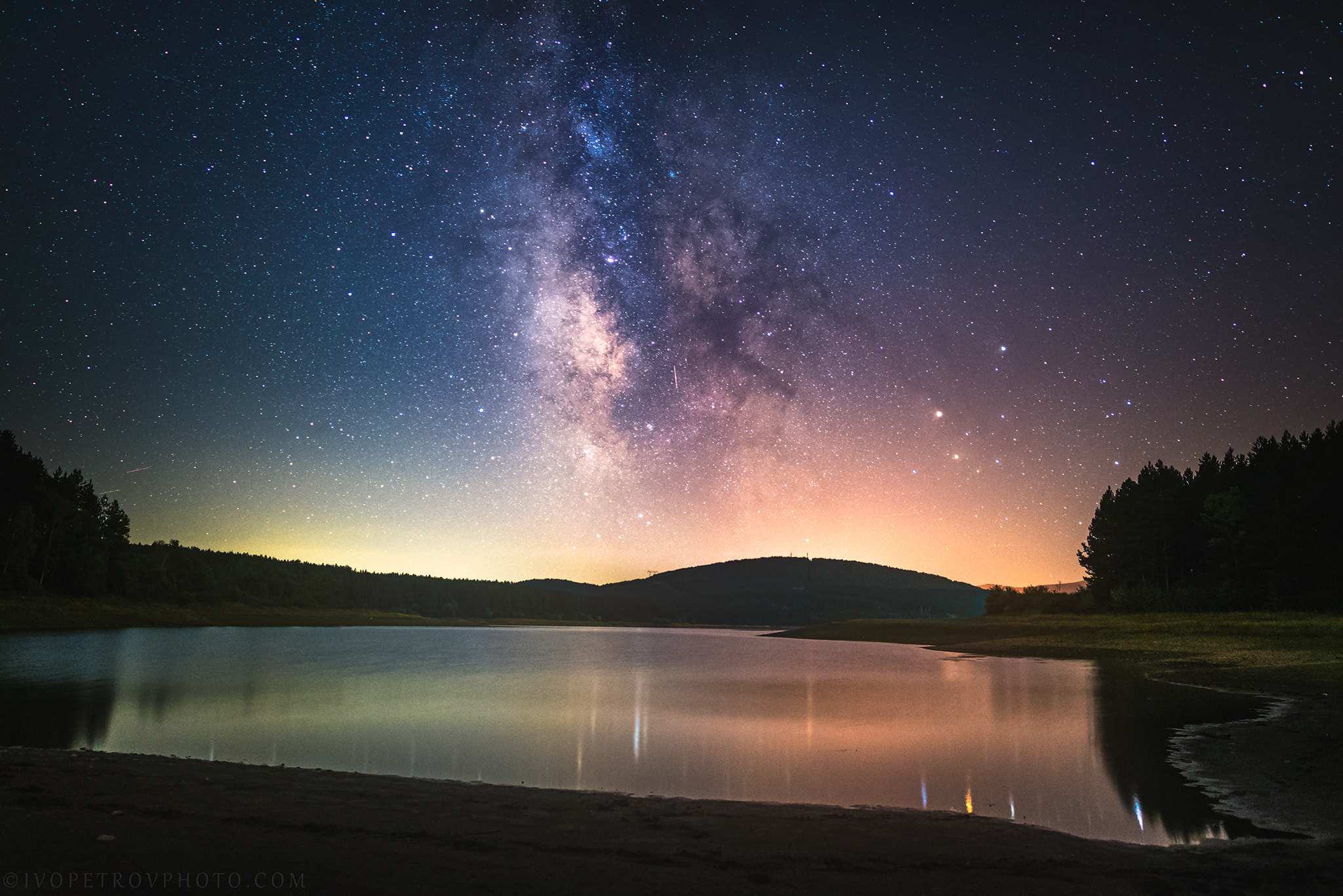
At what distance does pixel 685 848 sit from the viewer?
858cm

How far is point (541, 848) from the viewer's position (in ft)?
27.1

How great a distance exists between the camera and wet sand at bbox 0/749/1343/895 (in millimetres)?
6855

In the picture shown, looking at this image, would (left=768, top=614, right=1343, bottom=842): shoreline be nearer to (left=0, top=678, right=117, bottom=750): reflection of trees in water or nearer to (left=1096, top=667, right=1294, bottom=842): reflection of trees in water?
(left=1096, top=667, right=1294, bottom=842): reflection of trees in water

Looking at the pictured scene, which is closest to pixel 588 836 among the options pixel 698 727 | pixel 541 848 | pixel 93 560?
pixel 541 848

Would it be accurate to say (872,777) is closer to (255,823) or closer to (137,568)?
(255,823)

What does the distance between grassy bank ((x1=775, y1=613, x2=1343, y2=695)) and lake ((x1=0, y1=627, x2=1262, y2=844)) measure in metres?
2.98

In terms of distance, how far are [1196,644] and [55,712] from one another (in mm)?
52296

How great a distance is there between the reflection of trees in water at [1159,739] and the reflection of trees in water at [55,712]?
74.4ft

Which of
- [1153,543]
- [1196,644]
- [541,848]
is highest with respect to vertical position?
[1153,543]

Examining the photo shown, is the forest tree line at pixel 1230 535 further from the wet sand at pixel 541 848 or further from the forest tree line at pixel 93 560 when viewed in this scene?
the forest tree line at pixel 93 560

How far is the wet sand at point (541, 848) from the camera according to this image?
6.86 m

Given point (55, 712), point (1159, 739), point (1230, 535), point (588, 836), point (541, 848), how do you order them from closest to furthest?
point (541, 848)
point (588, 836)
point (1159, 739)
point (55, 712)
point (1230, 535)

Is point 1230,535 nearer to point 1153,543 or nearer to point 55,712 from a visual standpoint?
point 1153,543

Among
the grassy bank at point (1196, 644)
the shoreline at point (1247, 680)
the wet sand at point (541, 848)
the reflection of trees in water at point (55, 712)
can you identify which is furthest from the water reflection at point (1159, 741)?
the reflection of trees in water at point (55, 712)
